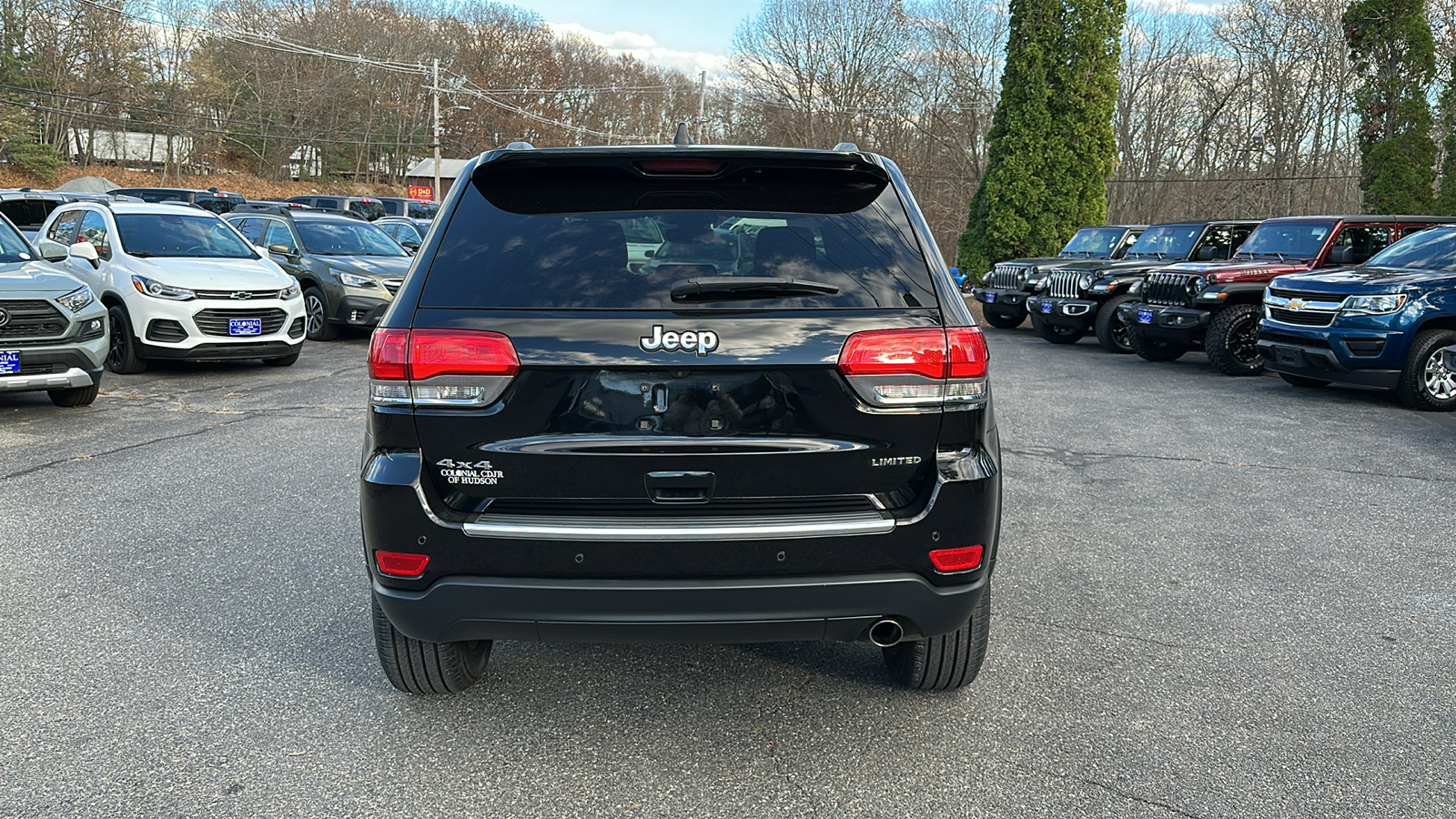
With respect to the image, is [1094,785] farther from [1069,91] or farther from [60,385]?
[1069,91]

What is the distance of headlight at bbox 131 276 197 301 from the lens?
10.9m

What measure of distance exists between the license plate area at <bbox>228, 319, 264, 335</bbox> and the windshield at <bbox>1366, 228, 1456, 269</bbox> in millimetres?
11711

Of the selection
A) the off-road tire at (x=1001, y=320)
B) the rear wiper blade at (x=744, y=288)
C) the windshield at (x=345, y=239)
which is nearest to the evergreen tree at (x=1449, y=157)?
the off-road tire at (x=1001, y=320)

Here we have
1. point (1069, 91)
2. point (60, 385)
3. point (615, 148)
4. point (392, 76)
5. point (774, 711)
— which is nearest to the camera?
point (615, 148)

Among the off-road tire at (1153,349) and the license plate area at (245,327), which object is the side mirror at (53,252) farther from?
the off-road tire at (1153,349)

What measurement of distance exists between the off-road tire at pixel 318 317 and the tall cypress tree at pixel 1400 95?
20.0 metres

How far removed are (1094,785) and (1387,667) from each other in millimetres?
1655

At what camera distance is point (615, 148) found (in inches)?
118

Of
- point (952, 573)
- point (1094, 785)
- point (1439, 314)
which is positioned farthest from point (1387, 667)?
point (1439, 314)

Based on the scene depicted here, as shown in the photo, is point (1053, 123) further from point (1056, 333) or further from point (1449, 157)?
point (1056, 333)

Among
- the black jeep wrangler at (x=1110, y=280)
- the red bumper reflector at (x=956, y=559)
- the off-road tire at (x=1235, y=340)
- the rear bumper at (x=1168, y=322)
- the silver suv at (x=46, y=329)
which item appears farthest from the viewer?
the black jeep wrangler at (x=1110, y=280)

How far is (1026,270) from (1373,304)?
7.41m

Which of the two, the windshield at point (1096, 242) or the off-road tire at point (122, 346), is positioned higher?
the windshield at point (1096, 242)

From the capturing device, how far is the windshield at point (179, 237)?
458 inches
